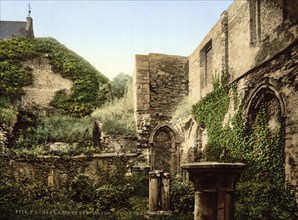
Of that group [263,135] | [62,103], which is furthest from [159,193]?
[62,103]

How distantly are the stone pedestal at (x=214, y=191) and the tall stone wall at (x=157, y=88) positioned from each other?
1144cm

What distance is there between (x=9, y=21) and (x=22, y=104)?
14.0 m

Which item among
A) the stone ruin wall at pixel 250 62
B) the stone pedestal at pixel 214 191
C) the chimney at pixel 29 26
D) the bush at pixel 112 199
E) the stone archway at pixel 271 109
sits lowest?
the bush at pixel 112 199

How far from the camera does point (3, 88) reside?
20.4 meters

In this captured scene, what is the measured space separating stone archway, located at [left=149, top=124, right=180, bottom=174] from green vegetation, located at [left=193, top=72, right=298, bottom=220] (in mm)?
2776

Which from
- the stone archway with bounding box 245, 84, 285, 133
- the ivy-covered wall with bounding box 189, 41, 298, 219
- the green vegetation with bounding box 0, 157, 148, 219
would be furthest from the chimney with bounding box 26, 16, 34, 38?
the stone archway with bounding box 245, 84, 285, 133

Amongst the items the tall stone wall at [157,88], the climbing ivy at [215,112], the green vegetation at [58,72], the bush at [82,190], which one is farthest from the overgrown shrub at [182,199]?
the green vegetation at [58,72]

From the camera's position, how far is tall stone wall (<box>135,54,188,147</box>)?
16.7 meters

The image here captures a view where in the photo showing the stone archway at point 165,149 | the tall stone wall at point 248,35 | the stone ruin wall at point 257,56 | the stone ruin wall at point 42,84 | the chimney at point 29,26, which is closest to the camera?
the stone ruin wall at point 257,56

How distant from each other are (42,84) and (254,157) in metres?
15.4

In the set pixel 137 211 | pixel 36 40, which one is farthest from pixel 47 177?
pixel 36 40

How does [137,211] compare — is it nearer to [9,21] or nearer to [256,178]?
[256,178]

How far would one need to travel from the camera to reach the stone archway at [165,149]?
1573 centimetres

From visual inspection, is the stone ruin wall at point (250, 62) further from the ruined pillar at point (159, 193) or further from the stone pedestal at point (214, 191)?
the stone pedestal at point (214, 191)
